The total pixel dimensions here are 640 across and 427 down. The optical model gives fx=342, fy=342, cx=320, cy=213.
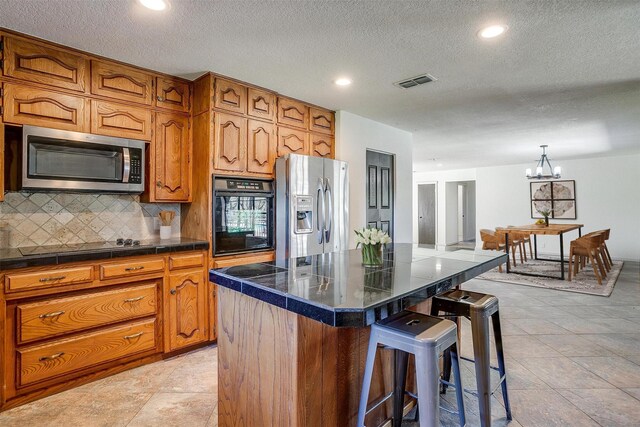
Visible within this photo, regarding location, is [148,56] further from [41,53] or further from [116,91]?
[41,53]

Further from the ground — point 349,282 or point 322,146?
point 322,146

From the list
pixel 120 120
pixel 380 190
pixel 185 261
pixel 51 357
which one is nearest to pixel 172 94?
pixel 120 120

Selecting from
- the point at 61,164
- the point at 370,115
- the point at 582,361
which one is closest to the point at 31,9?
the point at 61,164

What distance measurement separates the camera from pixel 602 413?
1988 millimetres

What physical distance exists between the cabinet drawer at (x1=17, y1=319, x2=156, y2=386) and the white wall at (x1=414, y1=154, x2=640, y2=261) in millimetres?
8967

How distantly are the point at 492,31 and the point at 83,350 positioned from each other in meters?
3.43

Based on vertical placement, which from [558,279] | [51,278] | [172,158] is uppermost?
[172,158]

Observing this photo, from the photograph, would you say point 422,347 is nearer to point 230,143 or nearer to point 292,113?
point 230,143

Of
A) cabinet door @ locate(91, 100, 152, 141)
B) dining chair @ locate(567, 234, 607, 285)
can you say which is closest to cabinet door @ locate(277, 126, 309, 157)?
cabinet door @ locate(91, 100, 152, 141)

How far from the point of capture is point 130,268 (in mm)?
2467

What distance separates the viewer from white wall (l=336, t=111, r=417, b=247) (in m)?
4.16

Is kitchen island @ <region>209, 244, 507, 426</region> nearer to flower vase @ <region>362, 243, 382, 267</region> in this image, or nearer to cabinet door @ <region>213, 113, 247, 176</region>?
flower vase @ <region>362, 243, 382, 267</region>

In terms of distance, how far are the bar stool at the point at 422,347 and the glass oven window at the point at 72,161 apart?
2.38 m

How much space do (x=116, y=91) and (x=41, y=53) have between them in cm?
49
